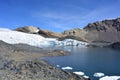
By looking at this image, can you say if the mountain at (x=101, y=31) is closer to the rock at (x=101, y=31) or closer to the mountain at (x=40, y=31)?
the rock at (x=101, y=31)

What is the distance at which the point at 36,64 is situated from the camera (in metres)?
20.8

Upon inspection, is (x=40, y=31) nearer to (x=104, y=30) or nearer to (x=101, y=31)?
(x=101, y=31)

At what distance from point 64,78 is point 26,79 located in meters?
2.88

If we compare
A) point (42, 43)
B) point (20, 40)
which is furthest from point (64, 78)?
point (42, 43)

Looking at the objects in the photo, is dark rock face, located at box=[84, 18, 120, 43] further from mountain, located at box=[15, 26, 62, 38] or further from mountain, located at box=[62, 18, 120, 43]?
mountain, located at box=[15, 26, 62, 38]

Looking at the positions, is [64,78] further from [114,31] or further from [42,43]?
[114,31]

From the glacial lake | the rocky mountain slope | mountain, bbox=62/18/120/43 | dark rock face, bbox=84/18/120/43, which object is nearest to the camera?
the glacial lake

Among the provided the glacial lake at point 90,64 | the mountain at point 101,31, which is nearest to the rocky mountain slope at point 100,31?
the mountain at point 101,31

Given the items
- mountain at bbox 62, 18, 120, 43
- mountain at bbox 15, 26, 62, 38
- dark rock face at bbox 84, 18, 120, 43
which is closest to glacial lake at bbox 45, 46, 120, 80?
mountain at bbox 15, 26, 62, 38

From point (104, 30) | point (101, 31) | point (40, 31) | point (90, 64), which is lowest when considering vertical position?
point (90, 64)

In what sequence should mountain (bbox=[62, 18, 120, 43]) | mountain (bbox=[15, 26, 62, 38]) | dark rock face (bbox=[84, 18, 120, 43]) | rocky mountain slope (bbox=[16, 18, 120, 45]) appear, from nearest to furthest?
1. mountain (bbox=[15, 26, 62, 38])
2. rocky mountain slope (bbox=[16, 18, 120, 45])
3. mountain (bbox=[62, 18, 120, 43])
4. dark rock face (bbox=[84, 18, 120, 43])

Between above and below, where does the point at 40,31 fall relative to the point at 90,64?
above

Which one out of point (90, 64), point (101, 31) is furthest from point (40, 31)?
point (90, 64)

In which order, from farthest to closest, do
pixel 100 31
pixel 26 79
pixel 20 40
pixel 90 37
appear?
1. pixel 100 31
2. pixel 90 37
3. pixel 20 40
4. pixel 26 79
